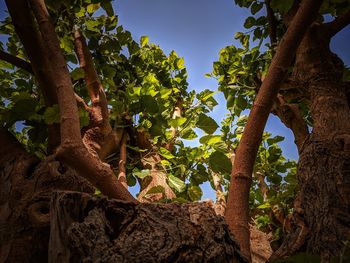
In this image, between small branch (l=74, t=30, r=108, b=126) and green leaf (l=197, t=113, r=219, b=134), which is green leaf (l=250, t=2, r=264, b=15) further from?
small branch (l=74, t=30, r=108, b=126)

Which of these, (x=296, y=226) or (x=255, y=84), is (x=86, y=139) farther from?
(x=255, y=84)

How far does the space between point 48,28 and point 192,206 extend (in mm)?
1176

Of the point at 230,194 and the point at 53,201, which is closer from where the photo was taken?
the point at 53,201

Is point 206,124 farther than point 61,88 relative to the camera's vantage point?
Yes

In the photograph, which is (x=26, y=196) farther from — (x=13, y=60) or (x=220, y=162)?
(x=220, y=162)

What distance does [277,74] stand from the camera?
1329 mm

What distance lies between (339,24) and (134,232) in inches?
72.1

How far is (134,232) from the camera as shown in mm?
845

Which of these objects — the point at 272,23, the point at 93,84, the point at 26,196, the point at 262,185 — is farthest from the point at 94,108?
the point at 262,185

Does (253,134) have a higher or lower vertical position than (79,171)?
higher

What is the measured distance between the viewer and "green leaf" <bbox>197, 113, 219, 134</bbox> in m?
2.20

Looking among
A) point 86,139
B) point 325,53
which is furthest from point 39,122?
point 325,53

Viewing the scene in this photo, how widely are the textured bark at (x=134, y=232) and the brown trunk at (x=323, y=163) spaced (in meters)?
0.52

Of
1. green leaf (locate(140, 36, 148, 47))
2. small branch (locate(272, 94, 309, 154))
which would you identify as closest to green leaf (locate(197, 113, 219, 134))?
small branch (locate(272, 94, 309, 154))
